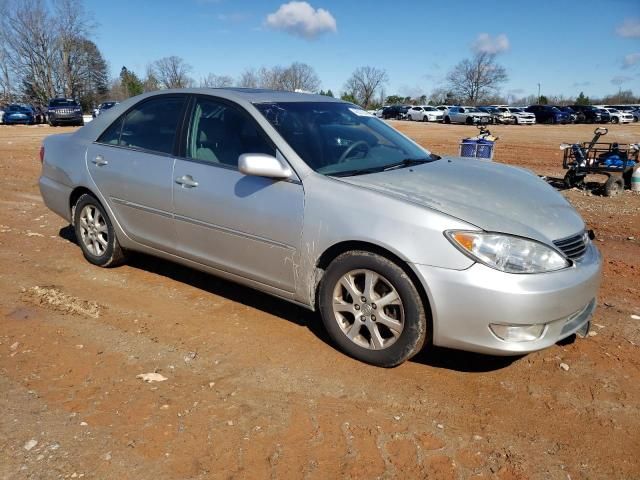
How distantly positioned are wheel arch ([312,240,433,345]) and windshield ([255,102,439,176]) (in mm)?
517

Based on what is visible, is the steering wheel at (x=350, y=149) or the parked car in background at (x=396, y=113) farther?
the parked car in background at (x=396, y=113)

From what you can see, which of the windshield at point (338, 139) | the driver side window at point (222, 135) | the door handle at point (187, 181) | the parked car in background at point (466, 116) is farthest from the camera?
the parked car in background at point (466, 116)

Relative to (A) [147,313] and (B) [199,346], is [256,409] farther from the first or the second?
(A) [147,313]

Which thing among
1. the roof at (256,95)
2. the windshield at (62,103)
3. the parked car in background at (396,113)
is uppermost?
the roof at (256,95)

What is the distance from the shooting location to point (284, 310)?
4.12 metres

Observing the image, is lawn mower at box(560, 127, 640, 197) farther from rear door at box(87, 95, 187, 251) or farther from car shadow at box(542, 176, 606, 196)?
rear door at box(87, 95, 187, 251)

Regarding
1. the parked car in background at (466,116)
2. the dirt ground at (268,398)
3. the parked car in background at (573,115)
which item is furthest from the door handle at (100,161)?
the parked car in background at (573,115)

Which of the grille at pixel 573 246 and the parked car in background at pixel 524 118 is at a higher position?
the grille at pixel 573 246

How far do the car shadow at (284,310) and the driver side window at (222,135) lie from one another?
1.15m

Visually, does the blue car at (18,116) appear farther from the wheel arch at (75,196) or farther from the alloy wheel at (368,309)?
the alloy wheel at (368,309)

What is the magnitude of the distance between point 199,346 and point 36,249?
3.11 meters

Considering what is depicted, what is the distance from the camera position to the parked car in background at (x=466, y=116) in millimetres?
40656

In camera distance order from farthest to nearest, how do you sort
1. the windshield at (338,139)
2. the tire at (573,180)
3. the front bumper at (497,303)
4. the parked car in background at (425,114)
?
the parked car in background at (425,114) < the tire at (573,180) < the windshield at (338,139) < the front bumper at (497,303)

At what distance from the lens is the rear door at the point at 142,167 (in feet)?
13.6
